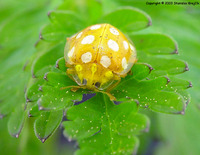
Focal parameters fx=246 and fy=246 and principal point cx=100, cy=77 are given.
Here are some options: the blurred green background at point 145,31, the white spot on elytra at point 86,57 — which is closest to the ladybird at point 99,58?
the white spot on elytra at point 86,57

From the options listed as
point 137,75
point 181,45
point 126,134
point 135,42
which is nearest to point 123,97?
point 137,75

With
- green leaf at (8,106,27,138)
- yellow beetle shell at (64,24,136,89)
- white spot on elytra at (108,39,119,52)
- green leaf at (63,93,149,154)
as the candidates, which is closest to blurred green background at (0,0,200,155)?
green leaf at (8,106,27,138)

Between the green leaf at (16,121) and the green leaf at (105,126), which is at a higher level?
the green leaf at (105,126)

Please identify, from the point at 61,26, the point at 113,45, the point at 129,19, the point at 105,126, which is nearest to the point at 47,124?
the point at 105,126

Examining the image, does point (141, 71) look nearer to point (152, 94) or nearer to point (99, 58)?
point (152, 94)

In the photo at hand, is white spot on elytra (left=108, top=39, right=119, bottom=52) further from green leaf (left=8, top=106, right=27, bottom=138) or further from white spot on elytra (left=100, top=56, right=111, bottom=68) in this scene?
green leaf (left=8, top=106, right=27, bottom=138)

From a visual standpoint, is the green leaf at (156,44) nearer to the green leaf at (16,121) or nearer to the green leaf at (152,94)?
the green leaf at (152,94)
